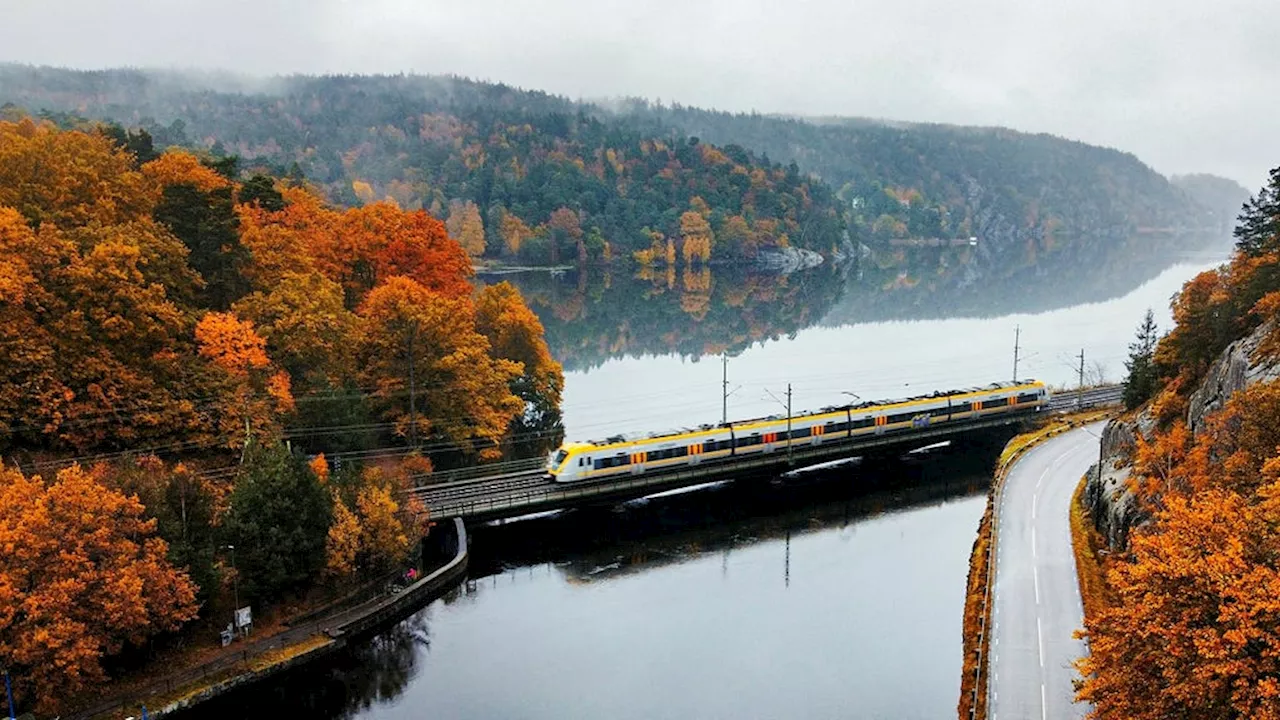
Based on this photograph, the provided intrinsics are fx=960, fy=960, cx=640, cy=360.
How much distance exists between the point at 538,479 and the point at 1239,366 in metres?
35.5

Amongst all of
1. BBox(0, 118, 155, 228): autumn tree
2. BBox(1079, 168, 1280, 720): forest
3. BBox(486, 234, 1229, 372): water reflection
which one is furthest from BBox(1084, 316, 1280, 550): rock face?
BBox(486, 234, 1229, 372): water reflection

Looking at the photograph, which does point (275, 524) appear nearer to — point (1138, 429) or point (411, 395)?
point (411, 395)

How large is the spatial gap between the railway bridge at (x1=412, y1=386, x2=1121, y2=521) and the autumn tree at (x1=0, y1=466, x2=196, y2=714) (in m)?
18.3

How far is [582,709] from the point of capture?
36.0 m

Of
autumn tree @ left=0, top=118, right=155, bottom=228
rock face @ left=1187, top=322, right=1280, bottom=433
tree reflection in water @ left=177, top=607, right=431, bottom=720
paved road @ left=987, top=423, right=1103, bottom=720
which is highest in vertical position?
autumn tree @ left=0, top=118, right=155, bottom=228

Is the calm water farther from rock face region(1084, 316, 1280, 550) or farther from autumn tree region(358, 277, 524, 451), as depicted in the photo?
rock face region(1084, 316, 1280, 550)

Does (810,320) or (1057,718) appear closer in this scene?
(1057,718)

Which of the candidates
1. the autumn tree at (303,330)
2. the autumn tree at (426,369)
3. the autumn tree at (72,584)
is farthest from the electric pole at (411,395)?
the autumn tree at (72,584)

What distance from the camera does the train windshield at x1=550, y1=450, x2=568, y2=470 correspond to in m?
55.1

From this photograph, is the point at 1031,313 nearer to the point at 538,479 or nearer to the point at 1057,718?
the point at 538,479

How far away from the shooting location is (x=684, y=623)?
43469 millimetres

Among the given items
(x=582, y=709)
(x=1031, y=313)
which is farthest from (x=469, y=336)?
(x=1031, y=313)

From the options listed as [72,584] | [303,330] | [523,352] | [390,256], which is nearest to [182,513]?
[72,584]

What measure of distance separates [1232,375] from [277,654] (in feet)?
127
